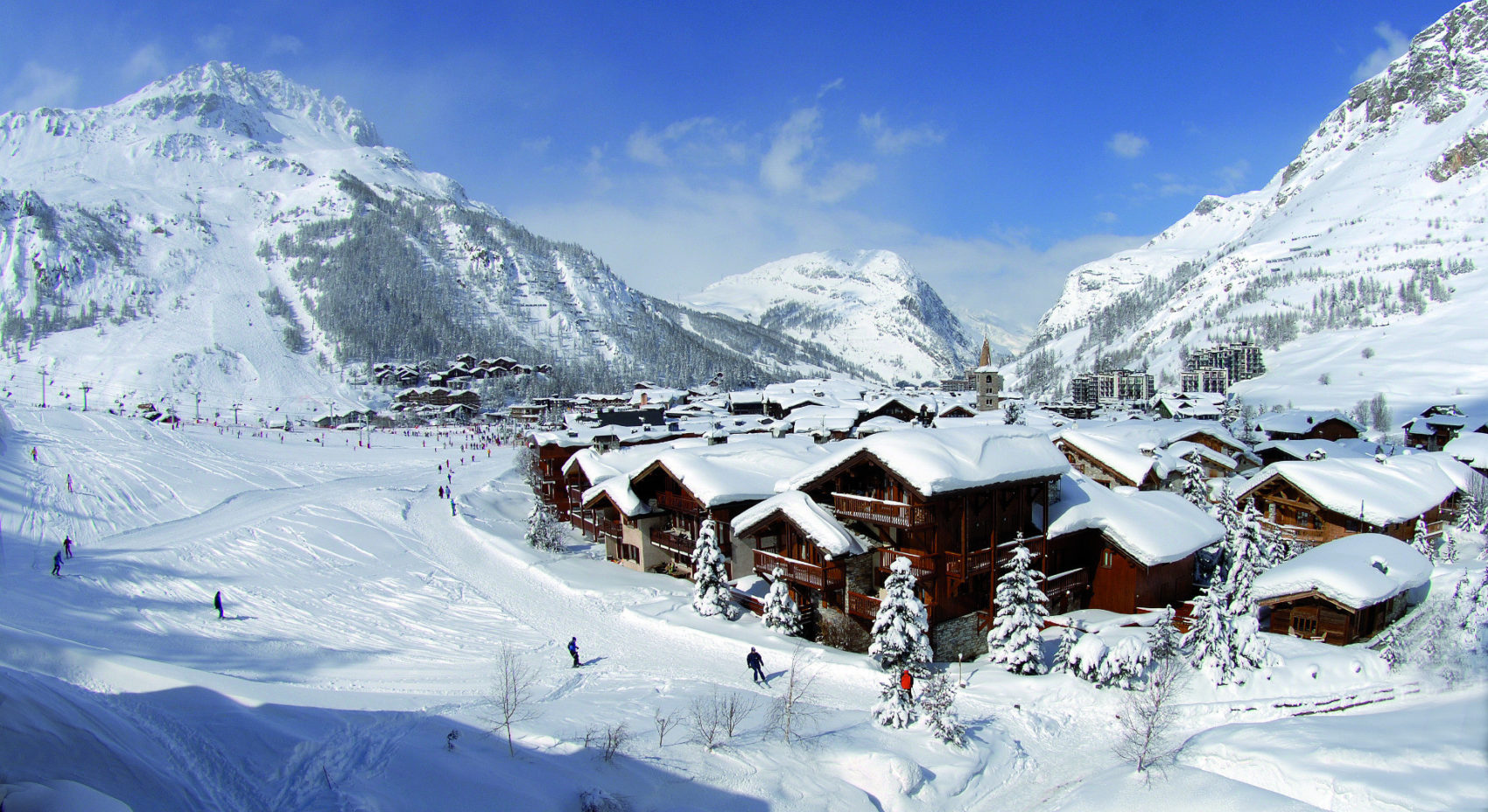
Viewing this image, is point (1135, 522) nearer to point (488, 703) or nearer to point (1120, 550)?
point (1120, 550)

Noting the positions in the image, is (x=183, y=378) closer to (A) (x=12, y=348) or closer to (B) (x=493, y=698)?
(A) (x=12, y=348)

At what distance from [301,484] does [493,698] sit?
131 ft

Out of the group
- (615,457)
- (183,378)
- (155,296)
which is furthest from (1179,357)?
(155,296)

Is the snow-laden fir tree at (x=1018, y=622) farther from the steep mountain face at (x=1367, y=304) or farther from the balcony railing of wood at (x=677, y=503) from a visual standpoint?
the steep mountain face at (x=1367, y=304)

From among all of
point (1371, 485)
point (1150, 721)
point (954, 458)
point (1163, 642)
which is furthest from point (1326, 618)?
point (1371, 485)

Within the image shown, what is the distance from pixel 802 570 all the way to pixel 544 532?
1597 cm

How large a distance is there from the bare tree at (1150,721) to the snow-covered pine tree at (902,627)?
15.9ft

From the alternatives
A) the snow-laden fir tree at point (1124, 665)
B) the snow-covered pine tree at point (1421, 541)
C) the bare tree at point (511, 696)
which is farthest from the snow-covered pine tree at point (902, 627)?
the snow-covered pine tree at point (1421, 541)

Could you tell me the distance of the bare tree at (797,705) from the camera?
14586 millimetres

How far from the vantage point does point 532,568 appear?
2955 cm

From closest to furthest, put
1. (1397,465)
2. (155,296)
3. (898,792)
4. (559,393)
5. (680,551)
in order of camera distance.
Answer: (898,792) < (680,551) < (1397,465) < (559,393) < (155,296)

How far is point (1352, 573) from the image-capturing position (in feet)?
71.2

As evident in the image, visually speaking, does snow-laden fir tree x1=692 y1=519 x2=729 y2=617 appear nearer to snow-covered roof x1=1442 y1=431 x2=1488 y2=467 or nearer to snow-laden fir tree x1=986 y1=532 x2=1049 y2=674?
snow-laden fir tree x1=986 y1=532 x2=1049 y2=674

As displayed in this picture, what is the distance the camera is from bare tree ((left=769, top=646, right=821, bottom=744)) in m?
14.6
